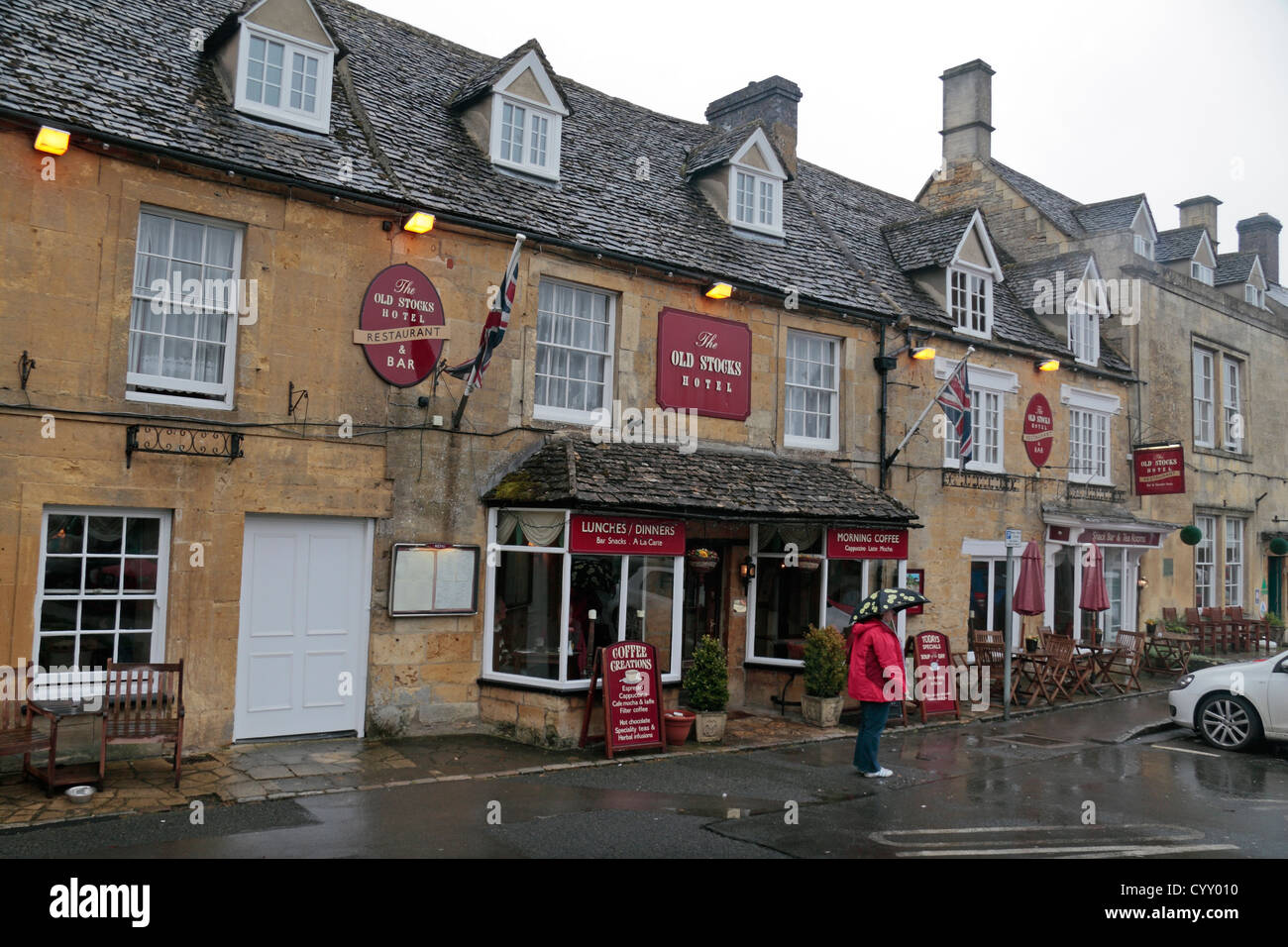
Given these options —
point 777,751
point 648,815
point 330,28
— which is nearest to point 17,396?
point 330,28

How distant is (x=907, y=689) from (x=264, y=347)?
1002cm

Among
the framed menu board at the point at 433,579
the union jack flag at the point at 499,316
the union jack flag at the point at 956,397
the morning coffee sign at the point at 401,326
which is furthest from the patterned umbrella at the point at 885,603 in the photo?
the morning coffee sign at the point at 401,326

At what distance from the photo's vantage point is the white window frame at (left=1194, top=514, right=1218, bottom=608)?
Result: 2414 cm

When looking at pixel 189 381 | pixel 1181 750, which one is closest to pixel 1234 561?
pixel 1181 750

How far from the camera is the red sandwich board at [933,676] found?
568 inches

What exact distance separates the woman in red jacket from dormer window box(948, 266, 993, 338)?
9.69 m

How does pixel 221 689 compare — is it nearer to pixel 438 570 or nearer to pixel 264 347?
pixel 438 570

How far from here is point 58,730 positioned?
31.3 feet

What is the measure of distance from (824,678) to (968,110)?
16.5 metres

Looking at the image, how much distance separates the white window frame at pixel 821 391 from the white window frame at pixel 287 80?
771 centimetres

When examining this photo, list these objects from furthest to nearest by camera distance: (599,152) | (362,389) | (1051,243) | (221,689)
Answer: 1. (1051,243)
2. (599,152)
3. (362,389)
4. (221,689)

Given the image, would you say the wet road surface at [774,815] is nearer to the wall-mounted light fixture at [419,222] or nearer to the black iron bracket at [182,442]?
the black iron bracket at [182,442]

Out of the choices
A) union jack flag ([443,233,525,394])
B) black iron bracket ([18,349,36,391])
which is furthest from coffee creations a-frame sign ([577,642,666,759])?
black iron bracket ([18,349,36,391])

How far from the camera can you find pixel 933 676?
47.7ft
